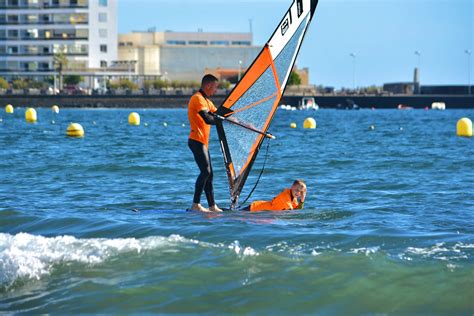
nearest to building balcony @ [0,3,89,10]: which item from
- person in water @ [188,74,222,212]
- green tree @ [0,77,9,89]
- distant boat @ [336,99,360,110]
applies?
green tree @ [0,77,9,89]

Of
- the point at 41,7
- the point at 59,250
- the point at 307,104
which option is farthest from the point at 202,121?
the point at 41,7

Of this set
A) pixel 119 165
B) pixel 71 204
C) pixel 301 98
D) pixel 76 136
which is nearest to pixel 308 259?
pixel 71 204

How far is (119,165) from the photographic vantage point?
19.3 meters

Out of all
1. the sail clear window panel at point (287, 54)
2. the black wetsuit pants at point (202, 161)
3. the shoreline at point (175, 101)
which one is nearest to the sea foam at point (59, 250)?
the black wetsuit pants at point (202, 161)

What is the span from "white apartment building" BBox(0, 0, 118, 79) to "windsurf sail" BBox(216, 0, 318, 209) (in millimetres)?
96538

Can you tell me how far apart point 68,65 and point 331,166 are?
294ft

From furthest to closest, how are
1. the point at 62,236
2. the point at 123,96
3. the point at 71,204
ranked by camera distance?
1. the point at 123,96
2. the point at 71,204
3. the point at 62,236

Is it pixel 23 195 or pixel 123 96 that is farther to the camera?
pixel 123 96

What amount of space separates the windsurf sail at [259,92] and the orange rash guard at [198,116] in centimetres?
56

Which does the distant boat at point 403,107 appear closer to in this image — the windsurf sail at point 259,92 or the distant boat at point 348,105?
the distant boat at point 348,105

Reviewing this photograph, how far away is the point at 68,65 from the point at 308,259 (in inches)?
3949

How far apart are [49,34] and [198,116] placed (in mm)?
100071

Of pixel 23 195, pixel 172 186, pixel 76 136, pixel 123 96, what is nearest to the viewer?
pixel 23 195

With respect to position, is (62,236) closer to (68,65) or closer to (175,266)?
(175,266)
